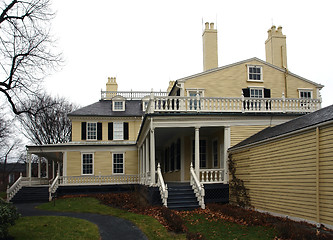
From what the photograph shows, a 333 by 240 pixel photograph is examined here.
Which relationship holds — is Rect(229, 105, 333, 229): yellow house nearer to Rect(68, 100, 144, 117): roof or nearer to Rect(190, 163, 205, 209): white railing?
Rect(190, 163, 205, 209): white railing

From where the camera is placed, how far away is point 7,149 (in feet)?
177

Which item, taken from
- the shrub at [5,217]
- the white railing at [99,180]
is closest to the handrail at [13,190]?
the white railing at [99,180]

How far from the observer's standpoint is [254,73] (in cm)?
2083

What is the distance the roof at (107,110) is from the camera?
103 ft

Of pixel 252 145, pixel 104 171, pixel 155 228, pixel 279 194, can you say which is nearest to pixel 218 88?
pixel 252 145

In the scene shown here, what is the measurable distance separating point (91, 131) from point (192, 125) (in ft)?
56.5

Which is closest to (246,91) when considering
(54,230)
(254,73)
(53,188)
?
(254,73)

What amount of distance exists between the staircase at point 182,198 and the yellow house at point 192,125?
4cm

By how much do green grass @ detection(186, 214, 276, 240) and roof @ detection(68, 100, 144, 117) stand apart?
2129 centimetres

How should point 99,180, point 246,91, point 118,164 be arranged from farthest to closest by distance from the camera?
point 118,164, point 99,180, point 246,91

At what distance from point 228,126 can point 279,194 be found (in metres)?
5.31

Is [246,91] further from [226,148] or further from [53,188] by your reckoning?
[53,188]

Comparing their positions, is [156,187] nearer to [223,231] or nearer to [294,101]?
[223,231]

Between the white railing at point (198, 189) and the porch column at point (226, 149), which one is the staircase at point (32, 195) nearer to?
the white railing at point (198, 189)
